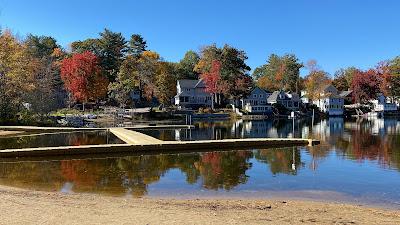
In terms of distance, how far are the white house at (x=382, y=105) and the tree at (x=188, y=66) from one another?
1930 inches

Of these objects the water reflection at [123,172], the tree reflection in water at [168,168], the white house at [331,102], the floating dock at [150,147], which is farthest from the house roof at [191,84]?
the water reflection at [123,172]

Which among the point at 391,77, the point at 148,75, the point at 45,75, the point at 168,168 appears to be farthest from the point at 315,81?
the point at 168,168

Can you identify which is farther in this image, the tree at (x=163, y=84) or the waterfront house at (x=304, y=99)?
the waterfront house at (x=304, y=99)

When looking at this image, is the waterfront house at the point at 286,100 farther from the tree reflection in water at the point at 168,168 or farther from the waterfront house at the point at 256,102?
the tree reflection in water at the point at 168,168

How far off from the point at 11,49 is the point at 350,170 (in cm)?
4058

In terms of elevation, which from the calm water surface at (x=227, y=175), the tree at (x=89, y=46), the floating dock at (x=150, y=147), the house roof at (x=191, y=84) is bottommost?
the calm water surface at (x=227, y=175)

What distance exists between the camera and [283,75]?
114 metres

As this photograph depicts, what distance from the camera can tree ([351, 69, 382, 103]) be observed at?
10423cm

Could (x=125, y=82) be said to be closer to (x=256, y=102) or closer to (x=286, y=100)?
(x=256, y=102)

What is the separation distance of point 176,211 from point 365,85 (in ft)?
344

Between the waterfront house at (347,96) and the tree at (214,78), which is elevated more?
the tree at (214,78)

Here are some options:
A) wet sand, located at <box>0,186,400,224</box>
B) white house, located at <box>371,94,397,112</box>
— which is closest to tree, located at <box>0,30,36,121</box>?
wet sand, located at <box>0,186,400,224</box>

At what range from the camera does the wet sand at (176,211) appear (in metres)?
8.42

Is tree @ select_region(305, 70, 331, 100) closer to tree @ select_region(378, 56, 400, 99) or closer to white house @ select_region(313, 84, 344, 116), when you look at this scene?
white house @ select_region(313, 84, 344, 116)
